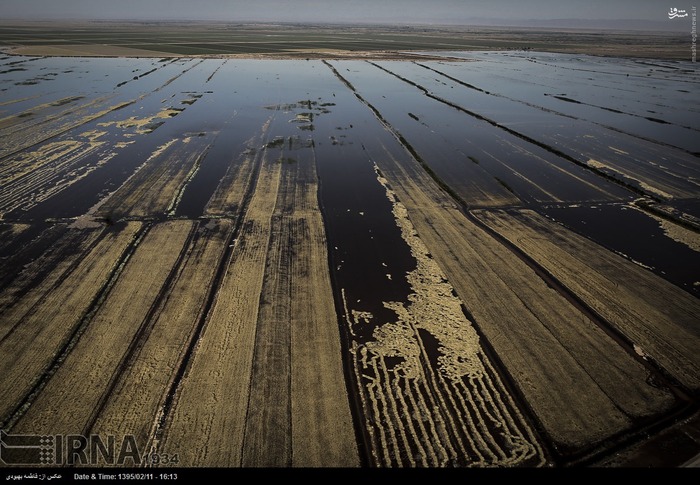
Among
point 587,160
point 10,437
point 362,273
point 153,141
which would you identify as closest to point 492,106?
point 587,160

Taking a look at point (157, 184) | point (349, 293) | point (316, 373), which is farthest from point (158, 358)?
point (157, 184)

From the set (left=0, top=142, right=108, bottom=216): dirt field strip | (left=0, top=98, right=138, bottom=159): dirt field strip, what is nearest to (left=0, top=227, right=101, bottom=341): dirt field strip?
(left=0, top=142, right=108, bottom=216): dirt field strip

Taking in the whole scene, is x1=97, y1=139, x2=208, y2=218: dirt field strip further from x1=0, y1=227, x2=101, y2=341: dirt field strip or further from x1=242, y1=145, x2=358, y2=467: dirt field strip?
x1=242, y1=145, x2=358, y2=467: dirt field strip

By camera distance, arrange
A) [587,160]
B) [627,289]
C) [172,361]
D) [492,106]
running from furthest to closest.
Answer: [492,106]
[587,160]
[627,289]
[172,361]

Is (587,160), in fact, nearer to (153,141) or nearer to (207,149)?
(207,149)

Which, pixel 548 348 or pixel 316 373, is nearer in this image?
pixel 316 373
